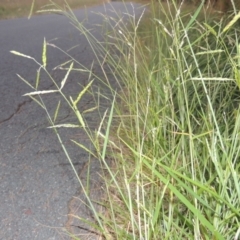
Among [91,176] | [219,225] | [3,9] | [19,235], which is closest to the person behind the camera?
[219,225]

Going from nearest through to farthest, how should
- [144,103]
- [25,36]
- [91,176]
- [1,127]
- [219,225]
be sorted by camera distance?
[219,225] < [91,176] < [144,103] < [1,127] < [25,36]

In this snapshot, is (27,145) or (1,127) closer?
(27,145)

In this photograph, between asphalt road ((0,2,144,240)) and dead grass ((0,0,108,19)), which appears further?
dead grass ((0,0,108,19))

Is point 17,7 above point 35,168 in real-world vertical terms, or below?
below

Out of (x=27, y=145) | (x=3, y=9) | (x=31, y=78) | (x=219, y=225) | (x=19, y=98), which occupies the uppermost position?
(x=219, y=225)

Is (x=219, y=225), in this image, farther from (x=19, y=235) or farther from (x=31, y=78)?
(x=31, y=78)

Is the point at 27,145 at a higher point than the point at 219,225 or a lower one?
lower

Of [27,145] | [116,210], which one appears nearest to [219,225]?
[116,210]

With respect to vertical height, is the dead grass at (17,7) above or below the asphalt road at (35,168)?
below

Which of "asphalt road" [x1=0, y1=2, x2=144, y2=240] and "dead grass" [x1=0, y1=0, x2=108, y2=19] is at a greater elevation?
"asphalt road" [x1=0, y1=2, x2=144, y2=240]

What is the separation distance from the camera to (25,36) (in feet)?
25.6

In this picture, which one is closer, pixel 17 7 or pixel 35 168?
pixel 35 168

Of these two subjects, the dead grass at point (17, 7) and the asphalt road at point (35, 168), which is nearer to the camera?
the asphalt road at point (35, 168)

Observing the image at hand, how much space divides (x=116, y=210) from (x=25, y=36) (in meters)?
6.02
